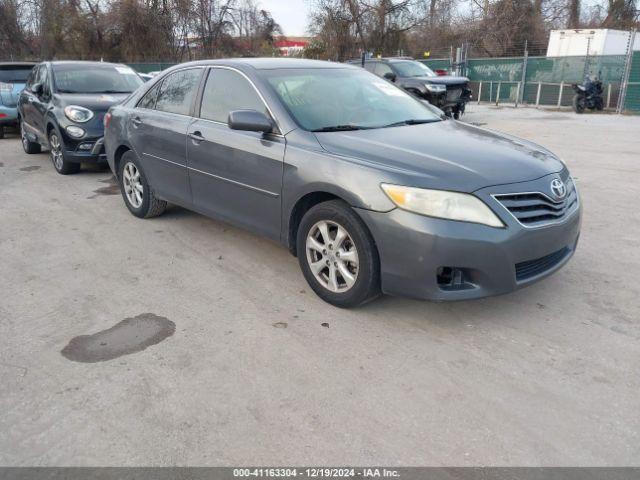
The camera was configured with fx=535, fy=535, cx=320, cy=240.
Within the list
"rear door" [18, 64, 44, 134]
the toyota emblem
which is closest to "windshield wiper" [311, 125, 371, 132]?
the toyota emblem

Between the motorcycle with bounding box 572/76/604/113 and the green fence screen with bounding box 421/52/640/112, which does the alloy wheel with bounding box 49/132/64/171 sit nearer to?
the motorcycle with bounding box 572/76/604/113

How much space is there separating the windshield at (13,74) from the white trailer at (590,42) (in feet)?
→ 64.1

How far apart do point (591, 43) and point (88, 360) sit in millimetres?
24390

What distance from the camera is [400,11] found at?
123ft

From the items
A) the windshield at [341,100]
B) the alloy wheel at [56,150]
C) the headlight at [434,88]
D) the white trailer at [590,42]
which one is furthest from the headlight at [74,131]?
the white trailer at [590,42]

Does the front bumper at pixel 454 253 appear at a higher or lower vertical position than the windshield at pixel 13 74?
lower

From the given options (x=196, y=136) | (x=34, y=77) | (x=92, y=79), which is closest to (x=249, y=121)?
(x=196, y=136)

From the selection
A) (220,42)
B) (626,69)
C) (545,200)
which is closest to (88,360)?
(545,200)

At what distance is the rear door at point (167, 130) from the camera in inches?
189

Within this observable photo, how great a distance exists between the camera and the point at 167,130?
4.91 m

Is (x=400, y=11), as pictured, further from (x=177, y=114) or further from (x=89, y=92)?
(x=177, y=114)

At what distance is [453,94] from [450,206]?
41.2ft

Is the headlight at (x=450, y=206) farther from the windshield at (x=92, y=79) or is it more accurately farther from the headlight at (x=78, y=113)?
the windshield at (x=92, y=79)

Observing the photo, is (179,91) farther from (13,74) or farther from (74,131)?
(13,74)
